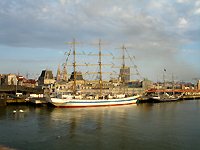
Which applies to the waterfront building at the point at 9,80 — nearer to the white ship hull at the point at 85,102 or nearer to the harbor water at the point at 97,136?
the white ship hull at the point at 85,102

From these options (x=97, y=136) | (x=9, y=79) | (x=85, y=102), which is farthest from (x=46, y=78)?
(x=97, y=136)

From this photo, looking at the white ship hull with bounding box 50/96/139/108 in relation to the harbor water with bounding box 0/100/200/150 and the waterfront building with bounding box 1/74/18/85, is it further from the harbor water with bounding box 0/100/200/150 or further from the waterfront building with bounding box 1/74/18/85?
the waterfront building with bounding box 1/74/18/85

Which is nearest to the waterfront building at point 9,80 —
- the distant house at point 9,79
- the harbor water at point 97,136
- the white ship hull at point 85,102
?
the distant house at point 9,79

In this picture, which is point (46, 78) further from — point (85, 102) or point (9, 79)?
point (85, 102)

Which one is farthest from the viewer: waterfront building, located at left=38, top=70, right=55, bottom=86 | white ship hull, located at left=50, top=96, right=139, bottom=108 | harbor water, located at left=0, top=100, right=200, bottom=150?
waterfront building, located at left=38, top=70, right=55, bottom=86

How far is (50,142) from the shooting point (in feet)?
84.2

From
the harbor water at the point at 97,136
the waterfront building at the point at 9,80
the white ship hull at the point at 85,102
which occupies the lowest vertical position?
the harbor water at the point at 97,136

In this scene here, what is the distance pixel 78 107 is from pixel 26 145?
39.0 meters

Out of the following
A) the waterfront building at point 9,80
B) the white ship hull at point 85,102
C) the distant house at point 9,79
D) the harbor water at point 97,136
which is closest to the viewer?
the harbor water at point 97,136

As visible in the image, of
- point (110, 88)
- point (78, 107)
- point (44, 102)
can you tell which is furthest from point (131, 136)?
point (110, 88)

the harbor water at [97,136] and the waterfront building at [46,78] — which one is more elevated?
the waterfront building at [46,78]

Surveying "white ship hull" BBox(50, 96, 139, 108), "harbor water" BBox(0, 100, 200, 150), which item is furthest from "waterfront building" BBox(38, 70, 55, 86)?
"harbor water" BBox(0, 100, 200, 150)

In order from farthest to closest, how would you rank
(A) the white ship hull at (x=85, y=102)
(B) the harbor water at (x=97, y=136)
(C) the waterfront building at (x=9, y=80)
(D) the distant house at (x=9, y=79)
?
(D) the distant house at (x=9, y=79) → (C) the waterfront building at (x=9, y=80) → (A) the white ship hull at (x=85, y=102) → (B) the harbor water at (x=97, y=136)

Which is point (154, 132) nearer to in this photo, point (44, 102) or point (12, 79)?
point (44, 102)
